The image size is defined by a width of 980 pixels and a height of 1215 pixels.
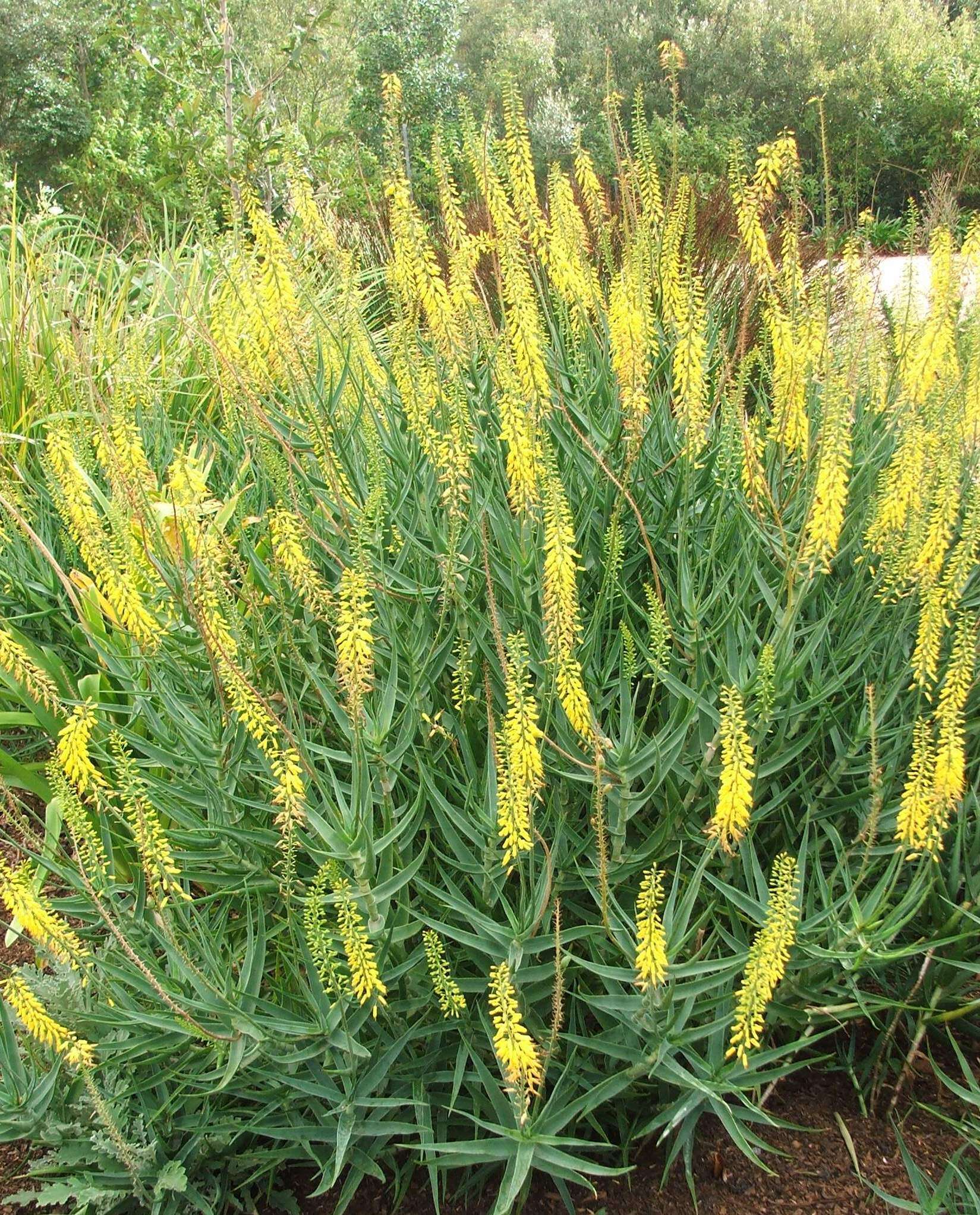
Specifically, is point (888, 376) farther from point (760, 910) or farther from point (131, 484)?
point (131, 484)

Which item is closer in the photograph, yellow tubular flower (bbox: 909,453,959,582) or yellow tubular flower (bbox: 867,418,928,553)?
yellow tubular flower (bbox: 909,453,959,582)

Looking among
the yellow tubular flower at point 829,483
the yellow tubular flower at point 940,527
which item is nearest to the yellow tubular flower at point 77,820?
the yellow tubular flower at point 829,483

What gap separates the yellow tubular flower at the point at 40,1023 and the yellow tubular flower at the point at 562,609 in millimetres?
1127

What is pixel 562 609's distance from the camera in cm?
201

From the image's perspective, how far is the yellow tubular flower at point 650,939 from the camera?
172 cm

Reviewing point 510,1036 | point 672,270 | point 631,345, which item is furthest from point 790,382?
point 510,1036

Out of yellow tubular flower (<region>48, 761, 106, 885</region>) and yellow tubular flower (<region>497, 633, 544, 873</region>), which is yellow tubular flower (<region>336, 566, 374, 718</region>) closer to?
yellow tubular flower (<region>497, 633, 544, 873</region>)

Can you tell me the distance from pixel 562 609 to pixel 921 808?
29.7 inches

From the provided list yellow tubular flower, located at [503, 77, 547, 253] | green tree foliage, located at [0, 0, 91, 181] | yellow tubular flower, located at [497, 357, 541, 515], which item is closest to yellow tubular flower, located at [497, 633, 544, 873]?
yellow tubular flower, located at [497, 357, 541, 515]

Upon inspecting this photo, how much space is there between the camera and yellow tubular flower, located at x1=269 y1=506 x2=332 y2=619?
7.49 feet

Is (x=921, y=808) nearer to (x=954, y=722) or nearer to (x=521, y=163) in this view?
(x=954, y=722)

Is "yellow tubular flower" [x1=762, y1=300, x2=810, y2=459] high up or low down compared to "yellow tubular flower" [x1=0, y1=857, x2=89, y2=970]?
up

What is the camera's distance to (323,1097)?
214cm

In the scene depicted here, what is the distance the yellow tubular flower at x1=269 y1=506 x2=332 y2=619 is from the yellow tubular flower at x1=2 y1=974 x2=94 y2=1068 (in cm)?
97
